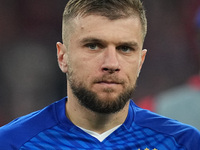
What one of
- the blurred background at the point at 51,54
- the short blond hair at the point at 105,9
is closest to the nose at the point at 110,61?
the short blond hair at the point at 105,9

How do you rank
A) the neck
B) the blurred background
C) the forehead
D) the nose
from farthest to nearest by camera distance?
the blurred background
the neck
the forehead
the nose

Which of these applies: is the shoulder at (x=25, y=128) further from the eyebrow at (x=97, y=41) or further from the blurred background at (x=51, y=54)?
the blurred background at (x=51, y=54)

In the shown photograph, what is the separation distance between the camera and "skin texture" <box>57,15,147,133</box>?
2.68 m

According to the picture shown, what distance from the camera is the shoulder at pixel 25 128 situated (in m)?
2.78

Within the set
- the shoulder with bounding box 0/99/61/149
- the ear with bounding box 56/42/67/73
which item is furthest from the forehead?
the shoulder with bounding box 0/99/61/149

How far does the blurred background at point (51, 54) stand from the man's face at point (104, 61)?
4.09 m

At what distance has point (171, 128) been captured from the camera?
302 centimetres

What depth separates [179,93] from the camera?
6461mm

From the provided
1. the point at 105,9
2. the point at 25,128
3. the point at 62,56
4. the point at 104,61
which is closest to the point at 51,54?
the point at 62,56

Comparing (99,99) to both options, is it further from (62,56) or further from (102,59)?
(62,56)

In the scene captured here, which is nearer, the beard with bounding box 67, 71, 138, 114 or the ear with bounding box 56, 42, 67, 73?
the beard with bounding box 67, 71, 138, 114

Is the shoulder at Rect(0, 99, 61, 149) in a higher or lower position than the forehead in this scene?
lower

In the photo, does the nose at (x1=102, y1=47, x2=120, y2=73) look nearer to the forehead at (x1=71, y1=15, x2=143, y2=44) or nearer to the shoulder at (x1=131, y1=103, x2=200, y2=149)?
the forehead at (x1=71, y1=15, x2=143, y2=44)

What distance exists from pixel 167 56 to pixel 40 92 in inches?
97.2
